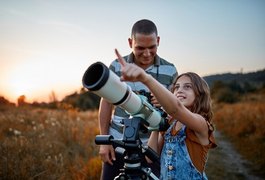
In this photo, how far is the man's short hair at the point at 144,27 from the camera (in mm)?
2656

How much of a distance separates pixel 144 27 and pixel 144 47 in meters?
0.17

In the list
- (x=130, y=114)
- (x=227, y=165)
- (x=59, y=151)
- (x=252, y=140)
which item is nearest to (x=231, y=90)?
(x=252, y=140)

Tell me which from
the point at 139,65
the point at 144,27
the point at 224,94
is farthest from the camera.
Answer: the point at 224,94

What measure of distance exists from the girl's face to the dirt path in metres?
4.03

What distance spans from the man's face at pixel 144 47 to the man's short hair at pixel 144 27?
4cm

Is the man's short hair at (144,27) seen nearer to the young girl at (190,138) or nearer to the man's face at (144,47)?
the man's face at (144,47)

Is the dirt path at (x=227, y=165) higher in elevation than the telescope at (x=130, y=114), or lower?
lower

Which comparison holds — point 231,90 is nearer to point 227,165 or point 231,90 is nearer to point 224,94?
point 224,94

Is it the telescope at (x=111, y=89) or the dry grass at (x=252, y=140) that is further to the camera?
the dry grass at (x=252, y=140)

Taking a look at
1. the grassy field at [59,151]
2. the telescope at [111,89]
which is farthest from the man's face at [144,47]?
the grassy field at [59,151]

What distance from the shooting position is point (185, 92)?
229cm

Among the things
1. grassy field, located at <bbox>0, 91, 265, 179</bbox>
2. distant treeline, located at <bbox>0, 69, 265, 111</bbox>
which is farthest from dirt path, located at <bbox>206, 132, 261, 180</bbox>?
distant treeline, located at <bbox>0, 69, 265, 111</bbox>

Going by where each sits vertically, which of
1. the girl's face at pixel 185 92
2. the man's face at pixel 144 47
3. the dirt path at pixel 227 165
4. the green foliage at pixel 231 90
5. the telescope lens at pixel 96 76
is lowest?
the green foliage at pixel 231 90

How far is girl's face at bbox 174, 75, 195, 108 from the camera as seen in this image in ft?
7.45
